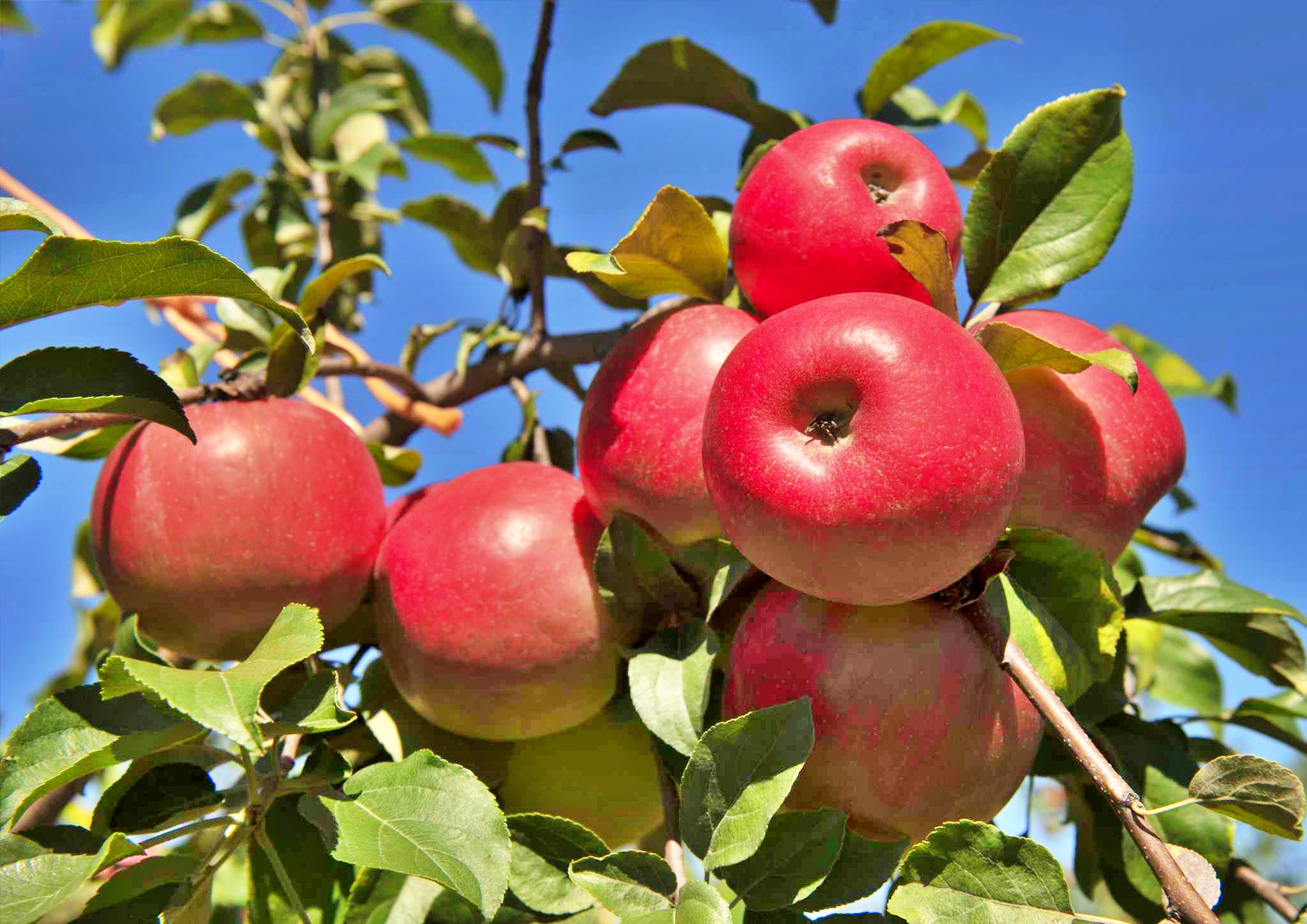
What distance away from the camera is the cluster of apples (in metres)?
0.81

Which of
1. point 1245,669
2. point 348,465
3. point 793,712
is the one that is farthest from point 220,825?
point 1245,669

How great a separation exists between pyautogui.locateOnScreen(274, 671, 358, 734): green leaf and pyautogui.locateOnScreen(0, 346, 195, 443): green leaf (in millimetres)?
226

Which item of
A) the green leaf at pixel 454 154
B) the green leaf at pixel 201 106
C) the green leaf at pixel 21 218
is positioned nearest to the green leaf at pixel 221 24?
the green leaf at pixel 201 106

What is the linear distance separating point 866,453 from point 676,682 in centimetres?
27

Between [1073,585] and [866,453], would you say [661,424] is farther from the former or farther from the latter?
[1073,585]

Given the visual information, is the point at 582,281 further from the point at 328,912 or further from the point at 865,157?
the point at 328,912

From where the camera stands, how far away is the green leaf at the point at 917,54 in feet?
4.50

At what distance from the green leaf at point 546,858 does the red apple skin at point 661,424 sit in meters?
0.27

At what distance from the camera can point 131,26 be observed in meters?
2.39

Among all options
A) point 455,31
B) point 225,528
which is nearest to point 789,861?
point 225,528

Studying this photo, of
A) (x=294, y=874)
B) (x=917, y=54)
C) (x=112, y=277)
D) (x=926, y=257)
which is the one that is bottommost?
(x=294, y=874)

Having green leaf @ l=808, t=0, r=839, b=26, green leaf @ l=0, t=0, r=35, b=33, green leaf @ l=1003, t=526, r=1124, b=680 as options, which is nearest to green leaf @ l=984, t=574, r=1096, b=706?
green leaf @ l=1003, t=526, r=1124, b=680

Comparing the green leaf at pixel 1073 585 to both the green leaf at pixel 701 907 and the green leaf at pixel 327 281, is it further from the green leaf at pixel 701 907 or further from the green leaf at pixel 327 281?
the green leaf at pixel 327 281

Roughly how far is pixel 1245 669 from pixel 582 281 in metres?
0.99
